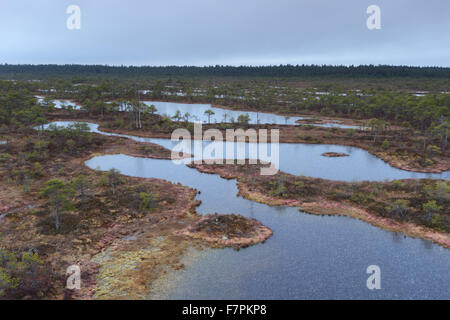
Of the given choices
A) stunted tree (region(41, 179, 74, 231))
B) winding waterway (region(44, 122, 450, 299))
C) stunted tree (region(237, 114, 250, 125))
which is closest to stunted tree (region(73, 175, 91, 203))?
stunted tree (region(41, 179, 74, 231))

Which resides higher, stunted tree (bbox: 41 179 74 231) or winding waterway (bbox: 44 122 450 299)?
stunted tree (bbox: 41 179 74 231)

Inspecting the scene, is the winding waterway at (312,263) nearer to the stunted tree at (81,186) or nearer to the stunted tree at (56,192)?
the stunted tree at (81,186)

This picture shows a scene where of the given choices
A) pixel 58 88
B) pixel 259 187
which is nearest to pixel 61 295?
pixel 259 187

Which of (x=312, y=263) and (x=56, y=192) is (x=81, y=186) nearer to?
(x=56, y=192)

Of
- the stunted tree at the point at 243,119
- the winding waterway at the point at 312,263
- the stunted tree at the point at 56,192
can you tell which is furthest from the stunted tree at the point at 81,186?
the stunted tree at the point at 243,119

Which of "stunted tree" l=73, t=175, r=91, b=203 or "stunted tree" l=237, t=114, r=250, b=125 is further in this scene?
"stunted tree" l=237, t=114, r=250, b=125

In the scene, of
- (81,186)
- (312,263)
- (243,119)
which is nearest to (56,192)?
(81,186)

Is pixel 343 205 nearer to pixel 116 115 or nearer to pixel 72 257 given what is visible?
pixel 72 257

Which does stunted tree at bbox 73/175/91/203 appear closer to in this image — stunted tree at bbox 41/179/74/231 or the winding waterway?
stunted tree at bbox 41/179/74/231
